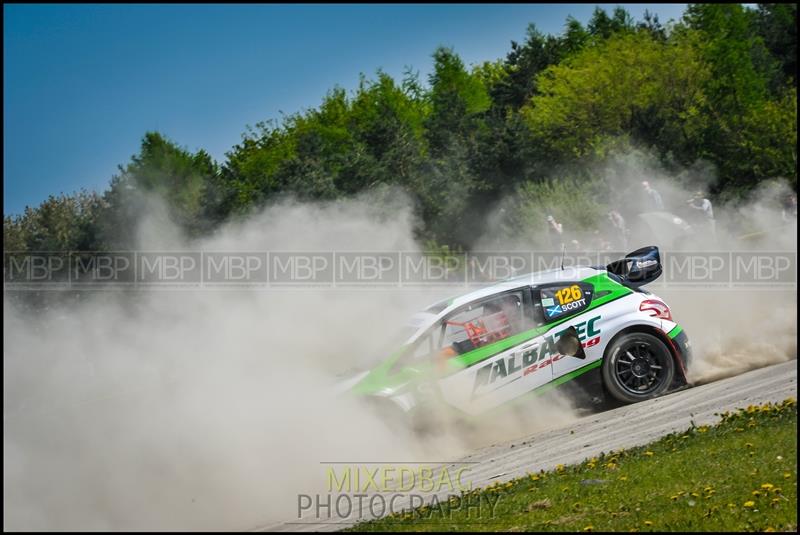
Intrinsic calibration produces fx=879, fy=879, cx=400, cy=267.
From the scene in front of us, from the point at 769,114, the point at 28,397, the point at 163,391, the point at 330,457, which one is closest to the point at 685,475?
the point at 330,457

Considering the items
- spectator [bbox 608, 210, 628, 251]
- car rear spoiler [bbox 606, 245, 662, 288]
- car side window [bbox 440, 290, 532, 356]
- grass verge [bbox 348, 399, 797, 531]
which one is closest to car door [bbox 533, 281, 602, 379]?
car side window [bbox 440, 290, 532, 356]

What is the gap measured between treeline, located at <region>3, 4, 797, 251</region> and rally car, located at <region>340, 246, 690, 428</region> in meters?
14.1

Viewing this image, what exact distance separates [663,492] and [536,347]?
2.45 m

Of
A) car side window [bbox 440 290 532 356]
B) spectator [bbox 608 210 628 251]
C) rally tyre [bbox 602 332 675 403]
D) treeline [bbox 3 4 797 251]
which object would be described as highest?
treeline [bbox 3 4 797 251]

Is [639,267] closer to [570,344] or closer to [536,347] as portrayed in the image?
[570,344]

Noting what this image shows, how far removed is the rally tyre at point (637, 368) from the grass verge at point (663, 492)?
91 cm

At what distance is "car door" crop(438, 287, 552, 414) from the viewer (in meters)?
9.23

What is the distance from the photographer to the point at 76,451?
8859 millimetres

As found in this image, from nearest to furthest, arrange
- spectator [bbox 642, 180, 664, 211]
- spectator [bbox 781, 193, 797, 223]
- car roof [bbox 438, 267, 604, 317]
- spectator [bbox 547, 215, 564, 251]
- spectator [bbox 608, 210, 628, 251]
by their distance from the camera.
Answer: car roof [bbox 438, 267, 604, 317] < spectator [bbox 608, 210, 628, 251] < spectator [bbox 781, 193, 797, 223] < spectator [bbox 642, 180, 664, 211] < spectator [bbox 547, 215, 564, 251]

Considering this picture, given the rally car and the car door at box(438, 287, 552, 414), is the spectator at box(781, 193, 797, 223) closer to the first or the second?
the rally car

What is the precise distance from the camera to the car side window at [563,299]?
9617 mm

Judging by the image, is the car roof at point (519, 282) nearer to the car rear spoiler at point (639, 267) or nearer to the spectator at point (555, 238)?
the car rear spoiler at point (639, 267)

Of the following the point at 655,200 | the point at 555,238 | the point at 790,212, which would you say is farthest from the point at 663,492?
the point at 555,238

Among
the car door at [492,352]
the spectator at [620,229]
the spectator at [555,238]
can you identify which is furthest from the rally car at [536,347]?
the spectator at [555,238]
